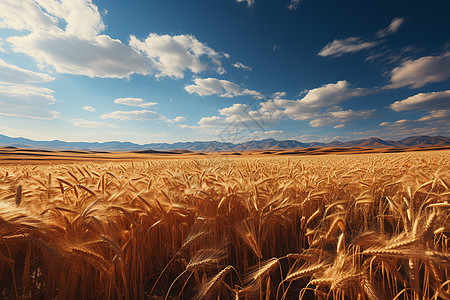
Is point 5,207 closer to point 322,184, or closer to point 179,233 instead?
point 179,233

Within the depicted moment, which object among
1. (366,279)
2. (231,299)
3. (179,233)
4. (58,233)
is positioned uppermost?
(58,233)

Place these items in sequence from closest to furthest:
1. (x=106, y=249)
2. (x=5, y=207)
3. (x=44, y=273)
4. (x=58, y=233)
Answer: (x=5, y=207) → (x=58, y=233) → (x=44, y=273) → (x=106, y=249)

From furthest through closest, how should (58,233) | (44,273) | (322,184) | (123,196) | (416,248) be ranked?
(322,184), (123,196), (44,273), (58,233), (416,248)

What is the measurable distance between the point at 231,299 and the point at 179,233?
2.48 ft

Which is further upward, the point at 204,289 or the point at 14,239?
the point at 14,239

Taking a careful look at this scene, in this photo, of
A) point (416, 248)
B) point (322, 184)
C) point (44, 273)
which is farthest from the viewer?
point (322, 184)

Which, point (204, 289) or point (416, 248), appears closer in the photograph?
point (416, 248)

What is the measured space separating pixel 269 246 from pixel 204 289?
1.03 metres

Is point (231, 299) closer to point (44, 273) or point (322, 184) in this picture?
Result: point (44, 273)

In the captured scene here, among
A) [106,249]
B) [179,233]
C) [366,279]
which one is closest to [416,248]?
[366,279]

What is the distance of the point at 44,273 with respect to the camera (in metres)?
1.43

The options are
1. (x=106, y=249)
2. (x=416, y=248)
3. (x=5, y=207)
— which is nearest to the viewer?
(x=416, y=248)

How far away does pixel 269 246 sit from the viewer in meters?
2.00

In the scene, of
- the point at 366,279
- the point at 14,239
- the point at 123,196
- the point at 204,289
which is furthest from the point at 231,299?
the point at 14,239
